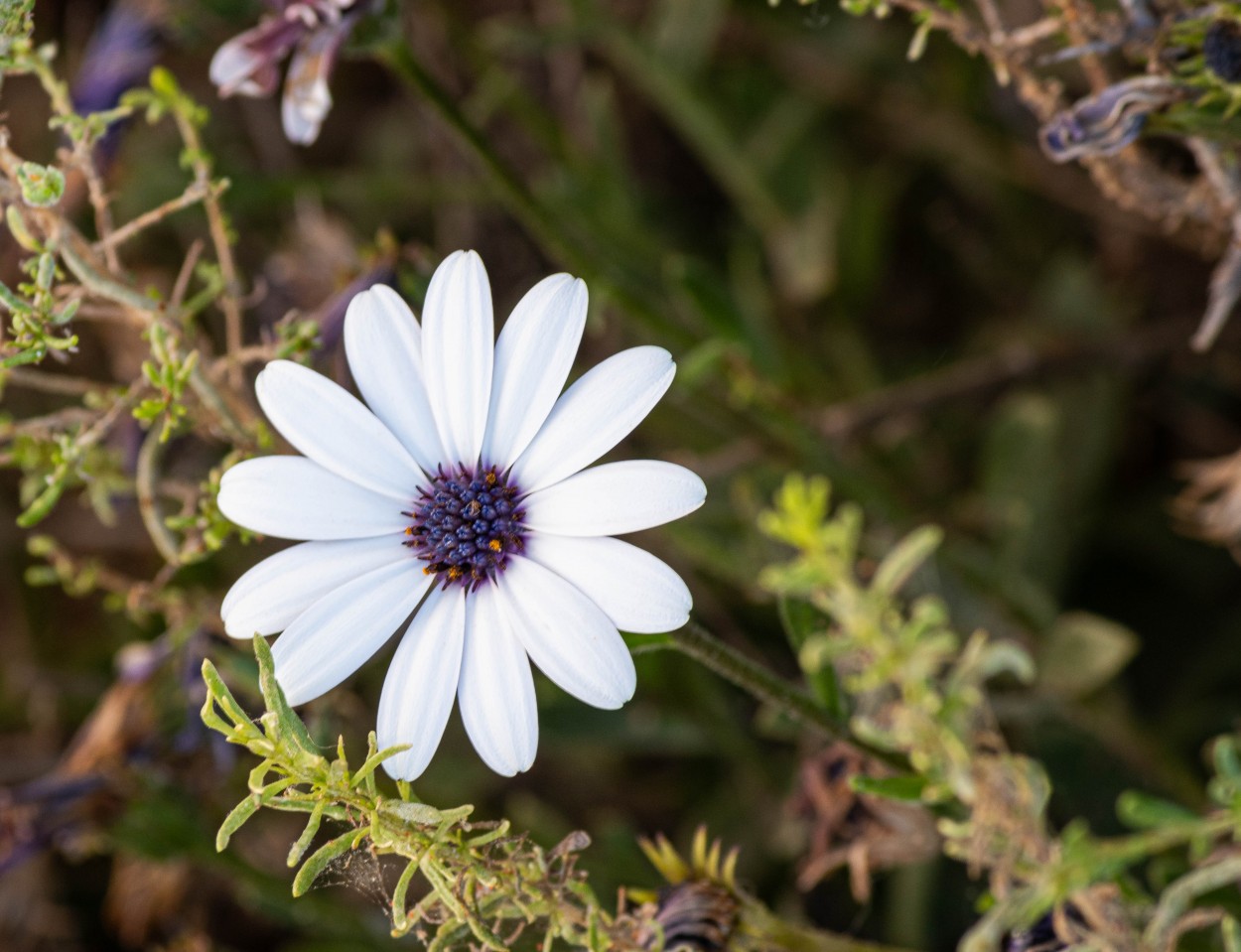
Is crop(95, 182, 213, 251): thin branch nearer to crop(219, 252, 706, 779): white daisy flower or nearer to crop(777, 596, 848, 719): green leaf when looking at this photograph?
crop(219, 252, 706, 779): white daisy flower

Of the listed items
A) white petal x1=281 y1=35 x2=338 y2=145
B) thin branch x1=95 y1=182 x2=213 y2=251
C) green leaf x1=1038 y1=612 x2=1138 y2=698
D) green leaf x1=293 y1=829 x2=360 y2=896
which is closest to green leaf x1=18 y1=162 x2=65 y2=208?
thin branch x1=95 y1=182 x2=213 y2=251

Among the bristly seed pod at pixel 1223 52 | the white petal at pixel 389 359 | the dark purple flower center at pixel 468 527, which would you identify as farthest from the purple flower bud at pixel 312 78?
the bristly seed pod at pixel 1223 52

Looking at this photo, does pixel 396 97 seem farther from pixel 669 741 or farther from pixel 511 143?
pixel 669 741

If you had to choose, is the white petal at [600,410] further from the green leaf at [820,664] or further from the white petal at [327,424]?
the green leaf at [820,664]

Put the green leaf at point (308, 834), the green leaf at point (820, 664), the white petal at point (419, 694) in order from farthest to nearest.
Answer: the green leaf at point (820, 664) → the white petal at point (419, 694) → the green leaf at point (308, 834)

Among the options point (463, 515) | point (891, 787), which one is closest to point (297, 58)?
point (463, 515)

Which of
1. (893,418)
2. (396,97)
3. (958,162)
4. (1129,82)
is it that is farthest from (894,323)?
(1129,82)

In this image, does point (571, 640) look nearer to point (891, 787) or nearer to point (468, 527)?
point (468, 527)

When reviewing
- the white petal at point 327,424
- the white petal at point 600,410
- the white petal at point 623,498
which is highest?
the white petal at point 327,424
